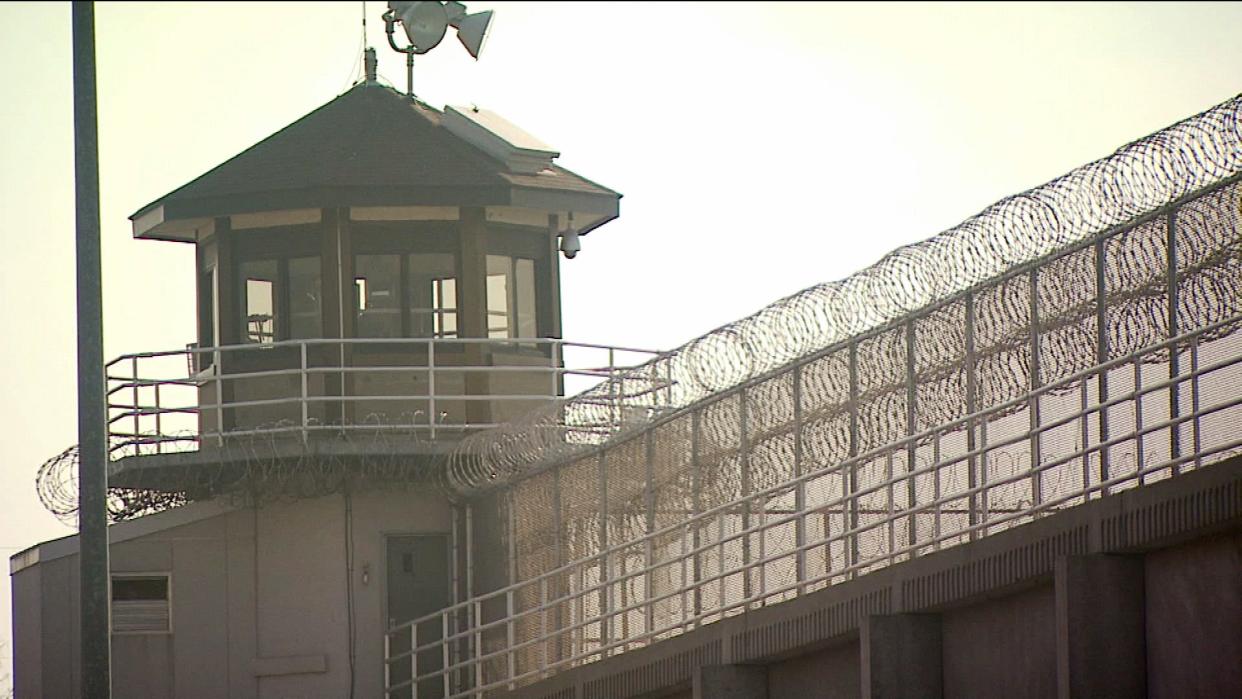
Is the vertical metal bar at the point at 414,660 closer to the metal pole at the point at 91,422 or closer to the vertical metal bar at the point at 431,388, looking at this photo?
the vertical metal bar at the point at 431,388

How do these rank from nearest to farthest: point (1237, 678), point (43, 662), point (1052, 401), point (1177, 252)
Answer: point (1237, 678), point (1177, 252), point (1052, 401), point (43, 662)

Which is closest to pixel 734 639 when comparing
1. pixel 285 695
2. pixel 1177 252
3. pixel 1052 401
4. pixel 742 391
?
pixel 742 391

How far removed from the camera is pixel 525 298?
25766mm

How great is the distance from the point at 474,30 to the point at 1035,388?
37.7 feet

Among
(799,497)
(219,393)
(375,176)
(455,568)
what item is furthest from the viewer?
(375,176)

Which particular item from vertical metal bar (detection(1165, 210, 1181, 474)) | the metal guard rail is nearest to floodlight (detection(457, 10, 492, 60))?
the metal guard rail

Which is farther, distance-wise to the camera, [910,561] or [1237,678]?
[910,561]

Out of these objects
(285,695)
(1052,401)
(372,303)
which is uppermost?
(372,303)

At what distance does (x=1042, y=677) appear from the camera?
45.8 ft

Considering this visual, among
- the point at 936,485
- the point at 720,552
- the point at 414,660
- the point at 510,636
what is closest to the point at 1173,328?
the point at 936,485

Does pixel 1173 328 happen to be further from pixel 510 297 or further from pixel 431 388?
pixel 510 297

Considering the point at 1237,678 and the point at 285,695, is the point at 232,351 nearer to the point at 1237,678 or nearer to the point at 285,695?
the point at 285,695

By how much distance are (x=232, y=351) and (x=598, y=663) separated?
24.6 feet

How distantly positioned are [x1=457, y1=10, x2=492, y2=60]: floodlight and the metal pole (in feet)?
34.8
